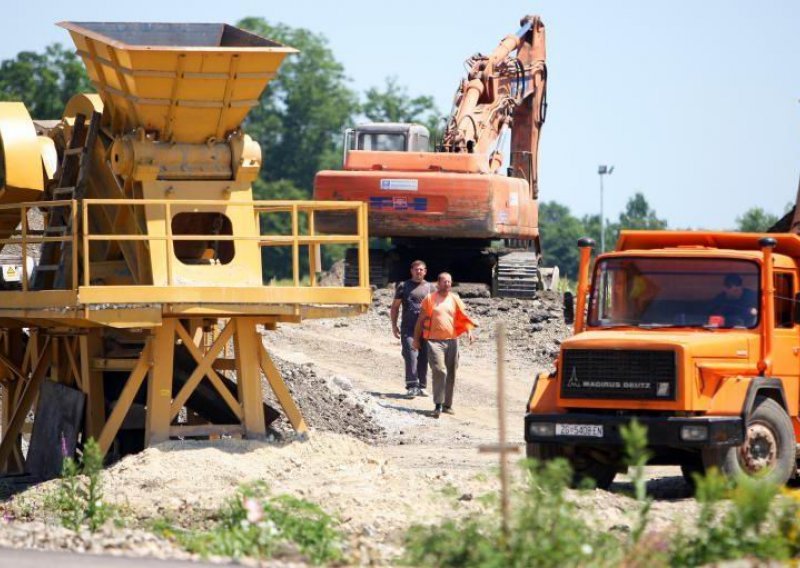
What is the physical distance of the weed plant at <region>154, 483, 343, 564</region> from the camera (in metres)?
11.8

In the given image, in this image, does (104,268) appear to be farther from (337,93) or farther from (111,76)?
(337,93)

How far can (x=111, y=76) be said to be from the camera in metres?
17.0

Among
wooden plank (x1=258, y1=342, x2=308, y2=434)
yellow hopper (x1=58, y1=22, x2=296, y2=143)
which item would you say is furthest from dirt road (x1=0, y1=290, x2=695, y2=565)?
yellow hopper (x1=58, y1=22, x2=296, y2=143)

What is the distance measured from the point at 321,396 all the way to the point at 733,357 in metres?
7.92

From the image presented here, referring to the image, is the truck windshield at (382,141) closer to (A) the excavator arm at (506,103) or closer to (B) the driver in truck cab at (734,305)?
(A) the excavator arm at (506,103)

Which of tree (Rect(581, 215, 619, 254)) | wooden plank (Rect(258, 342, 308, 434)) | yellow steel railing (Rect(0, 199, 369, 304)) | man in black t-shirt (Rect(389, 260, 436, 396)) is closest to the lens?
yellow steel railing (Rect(0, 199, 369, 304))

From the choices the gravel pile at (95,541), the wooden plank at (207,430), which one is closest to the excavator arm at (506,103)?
A: the wooden plank at (207,430)

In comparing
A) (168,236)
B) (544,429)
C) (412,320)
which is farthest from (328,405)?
(544,429)

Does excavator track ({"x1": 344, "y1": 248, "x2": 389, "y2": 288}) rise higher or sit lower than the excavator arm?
lower

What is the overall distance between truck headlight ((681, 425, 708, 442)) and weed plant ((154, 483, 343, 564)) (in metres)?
3.17

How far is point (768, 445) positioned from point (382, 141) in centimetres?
1829

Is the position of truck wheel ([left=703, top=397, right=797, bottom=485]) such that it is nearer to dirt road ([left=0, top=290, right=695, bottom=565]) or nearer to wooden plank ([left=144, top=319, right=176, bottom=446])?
dirt road ([left=0, top=290, right=695, bottom=565])

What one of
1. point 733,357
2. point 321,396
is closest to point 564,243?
point 321,396

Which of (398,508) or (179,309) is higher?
(179,309)
